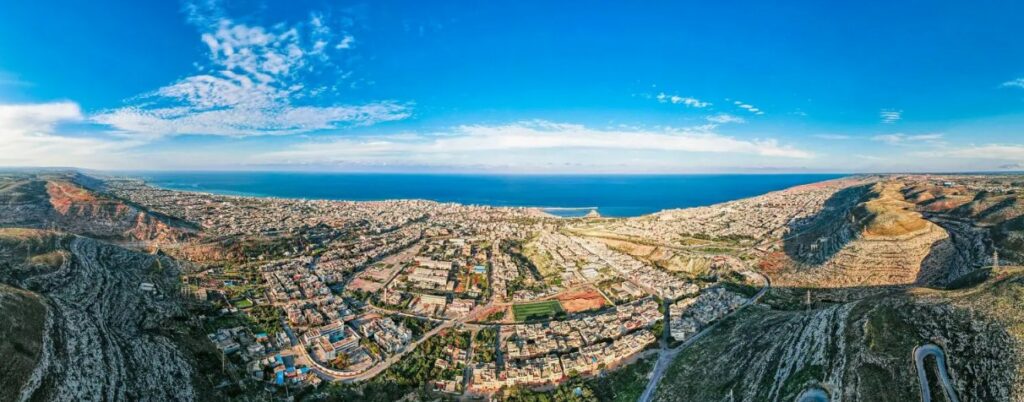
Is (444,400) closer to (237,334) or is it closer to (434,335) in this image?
(434,335)

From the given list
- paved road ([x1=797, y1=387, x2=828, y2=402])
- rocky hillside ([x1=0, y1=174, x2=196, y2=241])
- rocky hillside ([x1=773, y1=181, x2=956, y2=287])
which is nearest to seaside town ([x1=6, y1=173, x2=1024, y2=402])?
paved road ([x1=797, y1=387, x2=828, y2=402])

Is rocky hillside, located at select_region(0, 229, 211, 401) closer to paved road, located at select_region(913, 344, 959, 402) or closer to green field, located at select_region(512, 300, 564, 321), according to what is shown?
green field, located at select_region(512, 300, 564, 321)

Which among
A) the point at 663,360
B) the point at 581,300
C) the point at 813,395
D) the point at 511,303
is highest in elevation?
the point at 813,395

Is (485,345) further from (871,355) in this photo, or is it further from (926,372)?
(926,372)

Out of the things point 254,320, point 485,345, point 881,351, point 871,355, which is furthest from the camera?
point 254,320

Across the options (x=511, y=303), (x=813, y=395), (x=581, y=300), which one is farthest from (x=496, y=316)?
(x=813, y=395)

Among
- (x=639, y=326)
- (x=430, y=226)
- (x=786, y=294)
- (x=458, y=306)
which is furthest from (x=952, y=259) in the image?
(x=430, y=226)
